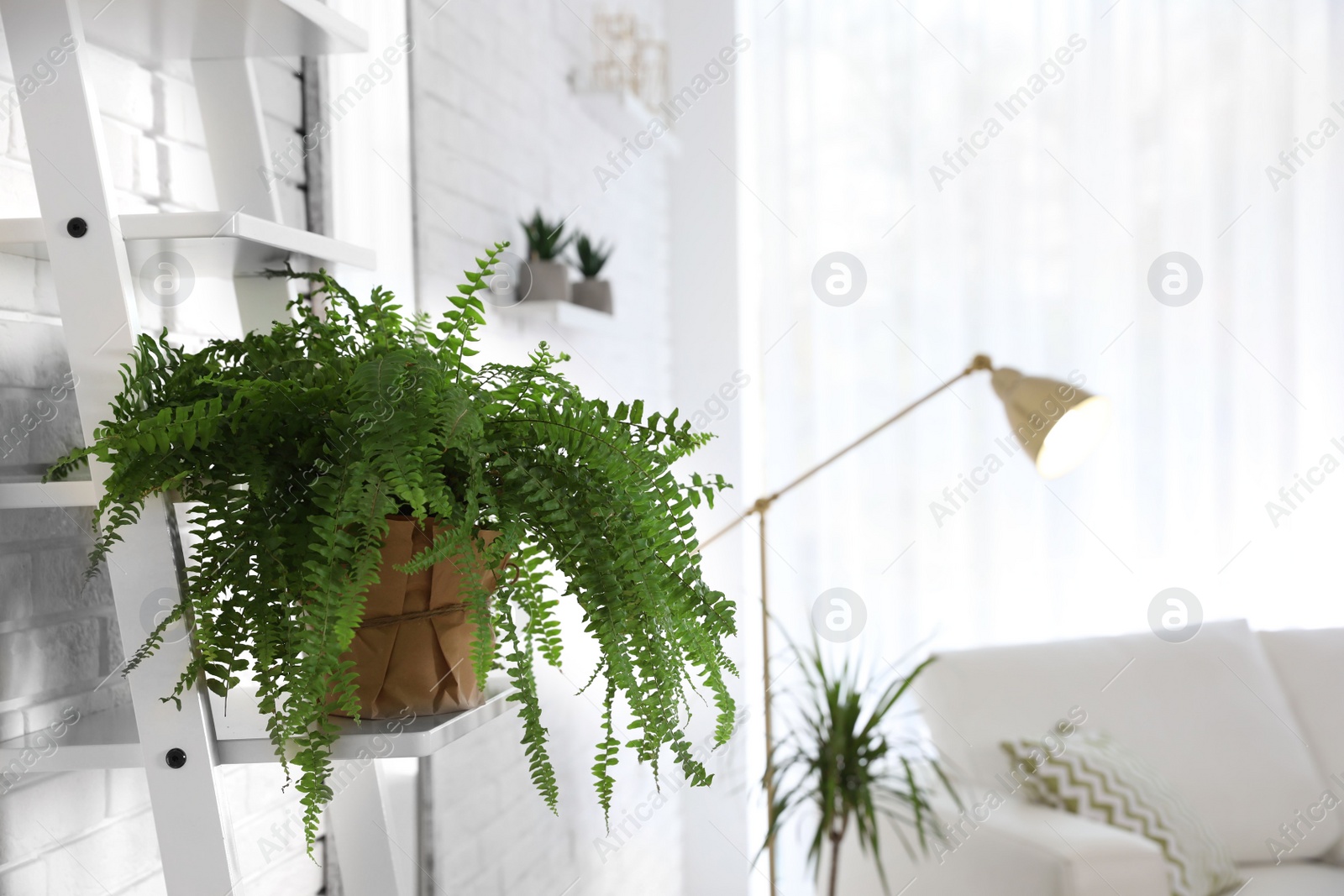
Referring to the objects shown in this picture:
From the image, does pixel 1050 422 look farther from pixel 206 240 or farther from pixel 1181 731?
pixel 206 240

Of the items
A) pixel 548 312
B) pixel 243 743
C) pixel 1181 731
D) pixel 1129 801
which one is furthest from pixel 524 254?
pixel 1181 731

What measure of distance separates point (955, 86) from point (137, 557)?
2642 millimetres

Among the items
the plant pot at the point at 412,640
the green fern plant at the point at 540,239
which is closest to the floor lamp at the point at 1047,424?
the green fern plant at the point at 540,239

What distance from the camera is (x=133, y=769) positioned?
3.26 feet

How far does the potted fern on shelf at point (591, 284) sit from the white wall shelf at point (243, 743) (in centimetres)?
140

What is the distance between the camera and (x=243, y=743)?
74cm

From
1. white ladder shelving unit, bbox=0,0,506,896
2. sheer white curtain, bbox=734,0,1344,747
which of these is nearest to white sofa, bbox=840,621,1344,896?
sheer white curtain, bbox=734,0,1344,747

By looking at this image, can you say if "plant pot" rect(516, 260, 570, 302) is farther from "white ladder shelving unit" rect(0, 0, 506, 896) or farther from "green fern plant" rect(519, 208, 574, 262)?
"white ladder shelving unit" rect(0, 0, 506, 896)

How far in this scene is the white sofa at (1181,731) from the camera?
2.01 metres

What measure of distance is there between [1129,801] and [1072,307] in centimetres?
137

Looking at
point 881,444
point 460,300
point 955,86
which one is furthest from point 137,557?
point 955,86

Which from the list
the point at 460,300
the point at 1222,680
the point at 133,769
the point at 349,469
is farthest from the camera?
the point at 1222,680

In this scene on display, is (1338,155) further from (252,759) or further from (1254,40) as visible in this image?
(252,759)

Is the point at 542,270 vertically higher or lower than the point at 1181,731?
higher
